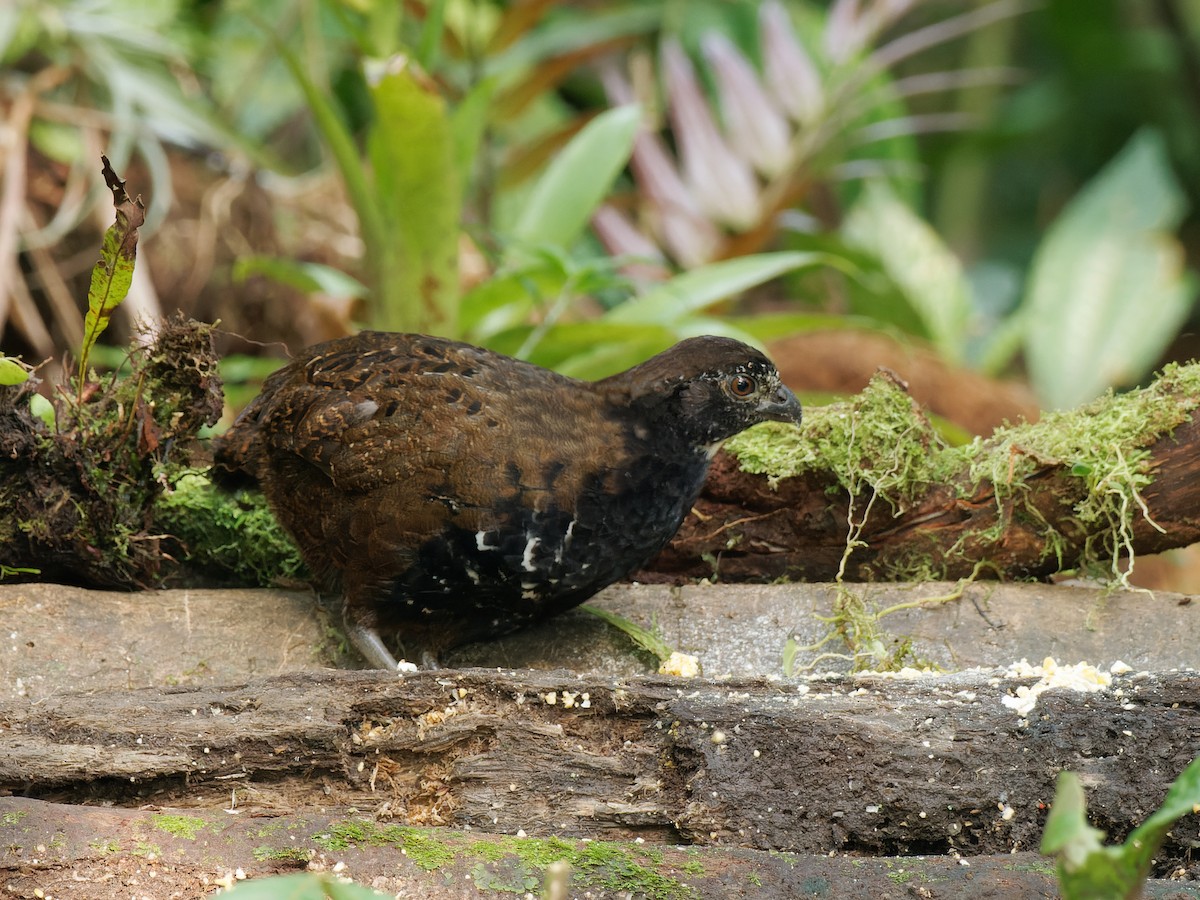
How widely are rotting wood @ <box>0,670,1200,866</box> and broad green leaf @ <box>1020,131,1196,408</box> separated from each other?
5.09 m

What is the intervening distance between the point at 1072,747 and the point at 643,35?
7.37m

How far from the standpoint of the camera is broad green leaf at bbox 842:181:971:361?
7633 millimetres

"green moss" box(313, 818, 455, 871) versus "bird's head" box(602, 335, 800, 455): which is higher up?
"bird's head" box(602, 335, 800, 455)

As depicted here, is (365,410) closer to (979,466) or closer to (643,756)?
(643,756)

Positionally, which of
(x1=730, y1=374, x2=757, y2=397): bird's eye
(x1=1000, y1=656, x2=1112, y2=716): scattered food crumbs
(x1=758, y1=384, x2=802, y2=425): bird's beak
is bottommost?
(x1=1000, y1=656, x2=1112, y2=716): scattered food crumbs

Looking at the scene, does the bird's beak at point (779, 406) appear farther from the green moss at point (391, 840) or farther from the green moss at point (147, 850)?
the green moss at point (147, 850)

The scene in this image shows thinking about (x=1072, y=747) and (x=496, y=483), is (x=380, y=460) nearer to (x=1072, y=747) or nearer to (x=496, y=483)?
(x=496, y=483)

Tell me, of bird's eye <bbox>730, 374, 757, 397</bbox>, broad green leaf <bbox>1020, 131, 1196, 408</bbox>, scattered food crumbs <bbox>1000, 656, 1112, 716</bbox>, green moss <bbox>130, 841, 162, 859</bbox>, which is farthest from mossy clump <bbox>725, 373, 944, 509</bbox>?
broad green leaf <bbox>1020, 131, 1196, 408</bbox>

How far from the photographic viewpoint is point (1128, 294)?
25.1 ft

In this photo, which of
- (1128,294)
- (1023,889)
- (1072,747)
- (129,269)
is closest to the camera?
(1023,889)

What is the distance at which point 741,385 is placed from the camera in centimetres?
329

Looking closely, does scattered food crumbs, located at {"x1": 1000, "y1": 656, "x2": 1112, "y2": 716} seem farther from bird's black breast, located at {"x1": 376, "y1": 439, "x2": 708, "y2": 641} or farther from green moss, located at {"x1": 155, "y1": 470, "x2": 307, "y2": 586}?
green moss, located at {"x1": 155, "y1": 470, "x2": 307, "y2": 586}

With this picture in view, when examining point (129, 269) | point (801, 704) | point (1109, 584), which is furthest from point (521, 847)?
point (1109, 584)

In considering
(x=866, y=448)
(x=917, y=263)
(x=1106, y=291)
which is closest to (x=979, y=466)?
(x=866, y=448)
